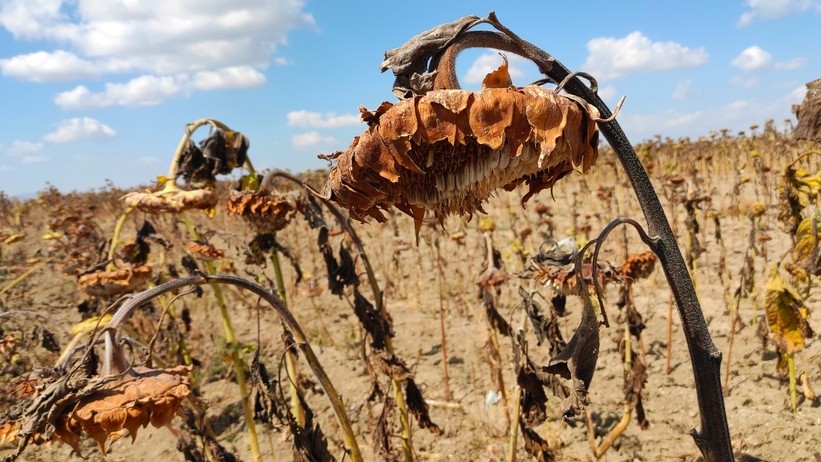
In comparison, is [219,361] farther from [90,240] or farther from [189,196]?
[189,196]

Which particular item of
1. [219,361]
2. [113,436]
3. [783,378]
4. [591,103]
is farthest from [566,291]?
[219,361]

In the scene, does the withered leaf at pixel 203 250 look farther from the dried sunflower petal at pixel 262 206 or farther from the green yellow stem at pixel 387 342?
the green yellow stem at pixel 387 342

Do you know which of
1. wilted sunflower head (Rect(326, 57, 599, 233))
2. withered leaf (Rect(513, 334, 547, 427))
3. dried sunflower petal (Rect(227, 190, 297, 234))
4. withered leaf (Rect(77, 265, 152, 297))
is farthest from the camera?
withered leaf (Rect(77, 265, 152, 297))

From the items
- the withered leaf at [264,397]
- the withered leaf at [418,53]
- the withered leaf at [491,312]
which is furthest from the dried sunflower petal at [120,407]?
the withered leaf at [491,312]

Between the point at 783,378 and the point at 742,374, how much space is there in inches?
14.3

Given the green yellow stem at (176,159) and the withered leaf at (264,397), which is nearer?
the withered leaf at (264,397)

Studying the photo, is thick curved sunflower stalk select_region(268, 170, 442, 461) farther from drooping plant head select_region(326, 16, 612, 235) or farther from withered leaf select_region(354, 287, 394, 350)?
drooping plant head select_region(326, 16, 612, 235)

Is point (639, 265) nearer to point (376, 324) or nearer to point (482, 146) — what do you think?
point (376, 324)

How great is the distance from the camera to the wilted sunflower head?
93cm

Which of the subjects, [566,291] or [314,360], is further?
[566,291]

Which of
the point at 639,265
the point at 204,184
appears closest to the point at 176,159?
the point at 204,184

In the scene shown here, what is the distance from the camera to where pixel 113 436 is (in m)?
1.24

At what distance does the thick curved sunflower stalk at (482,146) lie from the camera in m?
0.94

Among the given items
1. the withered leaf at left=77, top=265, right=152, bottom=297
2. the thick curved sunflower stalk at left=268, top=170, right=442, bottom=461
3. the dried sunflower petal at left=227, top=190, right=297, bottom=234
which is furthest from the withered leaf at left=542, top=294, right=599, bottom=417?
the withered leaf at left=77, top=265, right=152, bottom=297
